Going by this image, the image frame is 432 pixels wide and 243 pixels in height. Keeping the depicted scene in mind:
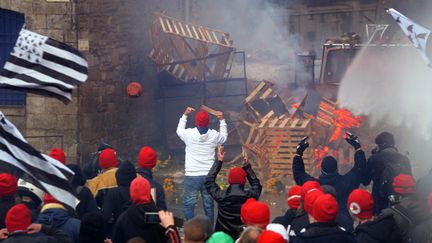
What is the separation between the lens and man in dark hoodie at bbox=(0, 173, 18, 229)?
770cm

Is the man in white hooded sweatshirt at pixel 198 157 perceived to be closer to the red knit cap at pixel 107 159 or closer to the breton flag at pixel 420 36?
the red knit cap at pixel 107 159

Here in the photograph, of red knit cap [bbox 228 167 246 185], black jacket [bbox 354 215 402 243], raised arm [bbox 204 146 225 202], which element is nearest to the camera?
black jacket [bbox 354 215 402 243]

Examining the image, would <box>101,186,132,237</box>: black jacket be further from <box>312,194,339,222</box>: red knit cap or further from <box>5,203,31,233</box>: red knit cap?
<box>312,194,339,222</box>: red knit cap

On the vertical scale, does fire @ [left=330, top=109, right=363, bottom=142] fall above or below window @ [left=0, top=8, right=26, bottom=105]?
below

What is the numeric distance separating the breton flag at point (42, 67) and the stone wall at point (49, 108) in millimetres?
9050

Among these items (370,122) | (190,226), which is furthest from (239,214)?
(370,122)

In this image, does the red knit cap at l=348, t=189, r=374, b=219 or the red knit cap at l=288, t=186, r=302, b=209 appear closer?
the red knit cap at l=348, t=189, r=374, b=219

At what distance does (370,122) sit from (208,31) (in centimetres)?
519

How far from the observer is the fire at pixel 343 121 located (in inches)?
645

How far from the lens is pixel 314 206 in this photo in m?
7.06

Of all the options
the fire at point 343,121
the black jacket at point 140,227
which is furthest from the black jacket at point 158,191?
the fire at point 343,121

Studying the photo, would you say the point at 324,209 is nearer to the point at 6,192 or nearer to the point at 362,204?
the point at 362,204

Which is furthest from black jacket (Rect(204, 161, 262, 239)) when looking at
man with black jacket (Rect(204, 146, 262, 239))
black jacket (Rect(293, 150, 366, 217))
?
black jacket (Rect(293, 150, 366, 217))

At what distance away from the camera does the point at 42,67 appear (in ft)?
23.5
